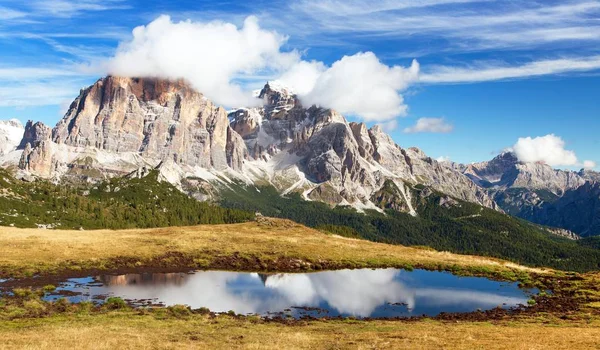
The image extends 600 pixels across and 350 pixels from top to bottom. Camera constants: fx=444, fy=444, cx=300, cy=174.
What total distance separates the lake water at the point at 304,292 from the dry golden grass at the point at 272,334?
8.99 m

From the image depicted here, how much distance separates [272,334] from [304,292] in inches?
1108

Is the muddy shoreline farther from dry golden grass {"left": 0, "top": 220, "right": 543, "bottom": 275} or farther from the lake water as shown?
the lake water

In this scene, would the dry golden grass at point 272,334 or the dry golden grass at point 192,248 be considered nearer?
the dry golden grass at point 272,334

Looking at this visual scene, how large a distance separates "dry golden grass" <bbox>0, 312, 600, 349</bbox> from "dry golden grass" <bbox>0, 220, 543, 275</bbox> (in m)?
36.8

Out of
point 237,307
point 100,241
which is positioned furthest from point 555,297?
point 100,241

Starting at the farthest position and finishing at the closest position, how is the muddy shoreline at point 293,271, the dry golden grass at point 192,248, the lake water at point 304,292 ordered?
the dry golden grass at point 192,248 → the lake water at point 304,292 → the muddy shoreline at point 293,271

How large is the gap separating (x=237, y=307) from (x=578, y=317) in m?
42.6

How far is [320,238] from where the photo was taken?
424 feet

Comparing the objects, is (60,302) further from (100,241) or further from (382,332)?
(100,241)

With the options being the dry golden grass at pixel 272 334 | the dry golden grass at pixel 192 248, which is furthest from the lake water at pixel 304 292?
the dry golden grass at pixel 192 248

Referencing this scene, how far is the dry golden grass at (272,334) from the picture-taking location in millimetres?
35844

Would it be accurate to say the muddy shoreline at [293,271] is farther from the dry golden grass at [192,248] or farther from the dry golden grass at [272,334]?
the dry golden grass at [272,334]

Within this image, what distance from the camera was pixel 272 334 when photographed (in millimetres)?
41438

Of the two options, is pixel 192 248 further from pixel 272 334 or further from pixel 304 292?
pixel 272 334
